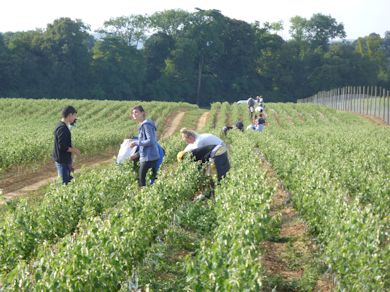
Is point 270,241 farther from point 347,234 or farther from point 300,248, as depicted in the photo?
point 347,234

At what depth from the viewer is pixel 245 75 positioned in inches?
3366

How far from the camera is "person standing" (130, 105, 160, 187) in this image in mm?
11266

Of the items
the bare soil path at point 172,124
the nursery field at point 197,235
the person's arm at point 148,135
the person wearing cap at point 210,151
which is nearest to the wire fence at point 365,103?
the bare soil path at point 172,124

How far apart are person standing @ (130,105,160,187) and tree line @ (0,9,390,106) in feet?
198

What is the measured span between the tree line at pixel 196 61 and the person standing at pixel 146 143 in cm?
6039

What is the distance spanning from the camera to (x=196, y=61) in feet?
280

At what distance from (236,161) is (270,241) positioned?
178 inches

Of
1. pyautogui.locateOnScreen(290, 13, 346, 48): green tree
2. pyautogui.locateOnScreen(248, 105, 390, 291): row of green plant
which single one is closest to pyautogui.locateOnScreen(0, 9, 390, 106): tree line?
pyautogui.locateOnScreen(290, 13, 346, 48): green tree

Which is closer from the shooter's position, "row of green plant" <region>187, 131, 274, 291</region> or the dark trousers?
"row of green plant" <region>187, 131, 274, 291</region>

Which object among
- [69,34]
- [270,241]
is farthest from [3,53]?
[270,241]

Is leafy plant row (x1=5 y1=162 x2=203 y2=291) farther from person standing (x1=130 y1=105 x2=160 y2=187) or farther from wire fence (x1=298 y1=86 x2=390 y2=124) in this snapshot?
wire fence (x1=298 y1=86 x2=390 y2=124)

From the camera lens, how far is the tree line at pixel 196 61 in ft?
237

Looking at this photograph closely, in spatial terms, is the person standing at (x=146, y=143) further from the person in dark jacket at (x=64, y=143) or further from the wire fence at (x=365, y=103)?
the wire fence at (x=365, y=103)

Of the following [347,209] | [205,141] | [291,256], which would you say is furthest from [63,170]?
[347,209]
